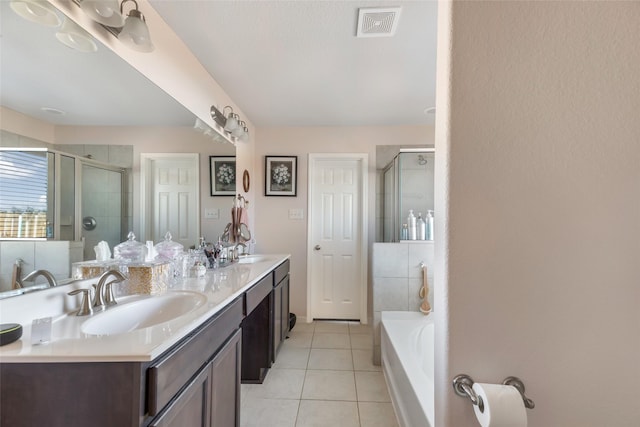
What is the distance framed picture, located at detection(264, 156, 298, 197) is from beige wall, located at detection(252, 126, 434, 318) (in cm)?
6

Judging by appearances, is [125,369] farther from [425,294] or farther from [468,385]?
[425,294]

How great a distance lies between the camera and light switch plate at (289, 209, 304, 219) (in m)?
3.11

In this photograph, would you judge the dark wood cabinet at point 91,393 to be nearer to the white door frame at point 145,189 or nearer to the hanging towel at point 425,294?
the white door frame at point 145,189

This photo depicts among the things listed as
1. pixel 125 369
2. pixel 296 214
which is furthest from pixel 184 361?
pixel 296 214

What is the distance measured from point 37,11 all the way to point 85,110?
349 millimetres

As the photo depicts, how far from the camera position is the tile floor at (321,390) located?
1.58m

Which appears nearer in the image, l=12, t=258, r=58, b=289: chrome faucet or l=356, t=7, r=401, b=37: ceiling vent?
l=12, t=258, r=58, b=289: chrome faucet

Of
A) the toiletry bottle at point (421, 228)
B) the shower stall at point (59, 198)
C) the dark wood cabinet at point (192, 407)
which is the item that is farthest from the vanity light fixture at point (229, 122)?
the toiletry bottle at point (421, 228)

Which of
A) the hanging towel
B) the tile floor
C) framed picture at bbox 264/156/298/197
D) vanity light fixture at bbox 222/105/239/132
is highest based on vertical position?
vanity light fixture at bbox 222/105/239/132

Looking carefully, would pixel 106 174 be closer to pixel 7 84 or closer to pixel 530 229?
pixel 7 84

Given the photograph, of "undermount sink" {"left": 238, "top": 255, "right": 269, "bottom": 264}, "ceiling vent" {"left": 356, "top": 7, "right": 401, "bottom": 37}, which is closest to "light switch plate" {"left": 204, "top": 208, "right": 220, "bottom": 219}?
"undermount sink" {"left": 238, "top": 255, "right": 269, "bottom": 264}

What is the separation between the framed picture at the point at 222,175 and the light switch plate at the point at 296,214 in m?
0.90

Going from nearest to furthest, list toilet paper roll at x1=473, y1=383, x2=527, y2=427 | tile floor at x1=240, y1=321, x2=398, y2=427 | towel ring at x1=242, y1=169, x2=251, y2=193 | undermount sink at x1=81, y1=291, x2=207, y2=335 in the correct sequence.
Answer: toilet paper roll at x1=473, y1=383, x2=527, y2=427
undermount sink at x1=81, y1=291, x2=207, y2=335
tile floor at x1=240, y1=321, x2=398, y2=427
towel ring at x1=242, y1=169, x2=251, y2=193

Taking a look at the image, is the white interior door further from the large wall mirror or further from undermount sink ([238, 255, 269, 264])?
undermount sink ([238, 255, 269, 264])
